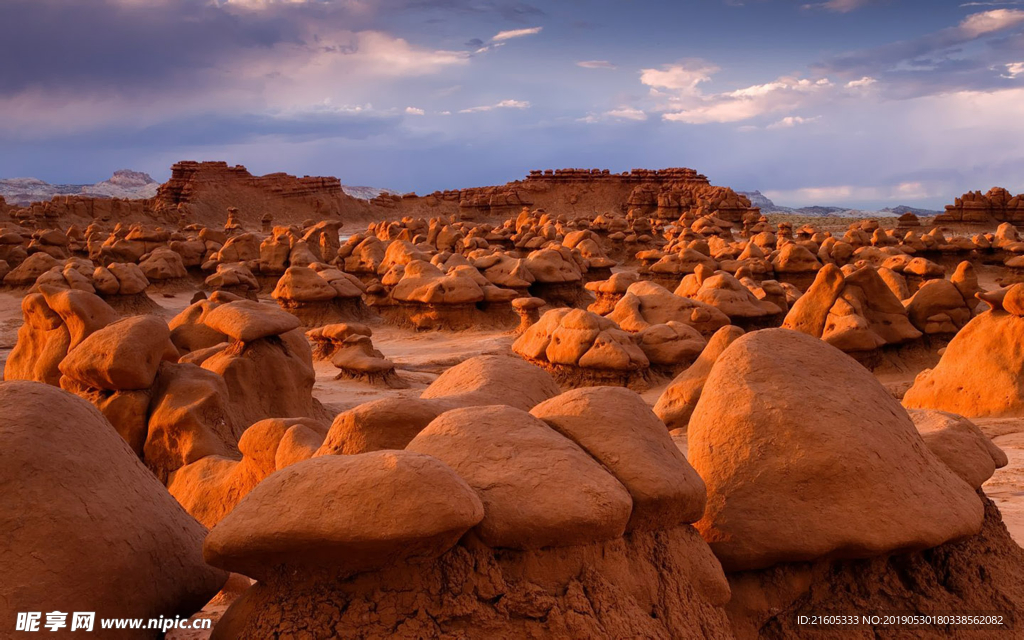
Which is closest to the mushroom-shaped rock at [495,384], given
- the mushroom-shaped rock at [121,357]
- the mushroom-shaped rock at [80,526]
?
the mushroom-shaped rock at [80,526]

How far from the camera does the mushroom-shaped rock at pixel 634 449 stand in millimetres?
3053

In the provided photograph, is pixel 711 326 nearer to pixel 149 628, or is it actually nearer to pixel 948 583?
pixel 948 583

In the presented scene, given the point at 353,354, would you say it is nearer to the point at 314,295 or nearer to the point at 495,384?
the point at 314,295

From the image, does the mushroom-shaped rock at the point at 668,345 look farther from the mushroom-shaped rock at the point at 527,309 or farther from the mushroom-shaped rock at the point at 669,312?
the mushroom-shaped rock at the point at 527,309

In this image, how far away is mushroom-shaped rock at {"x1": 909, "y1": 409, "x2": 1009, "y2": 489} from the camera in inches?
165

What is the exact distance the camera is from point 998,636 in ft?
12.1

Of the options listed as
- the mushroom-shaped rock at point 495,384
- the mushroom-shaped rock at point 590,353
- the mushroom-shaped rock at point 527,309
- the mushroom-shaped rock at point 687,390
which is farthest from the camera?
the mushroom-shaped rock at point 527,309

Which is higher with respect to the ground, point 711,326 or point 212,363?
point 212,363

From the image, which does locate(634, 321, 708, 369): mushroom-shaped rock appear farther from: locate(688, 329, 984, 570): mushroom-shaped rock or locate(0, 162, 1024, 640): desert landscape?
locate(688, 329, 984, 570): mushroom-shaped rock

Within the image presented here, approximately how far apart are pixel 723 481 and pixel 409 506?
67.1 inches

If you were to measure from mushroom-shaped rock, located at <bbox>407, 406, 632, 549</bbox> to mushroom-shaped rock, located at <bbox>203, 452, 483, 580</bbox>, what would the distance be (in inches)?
6.5

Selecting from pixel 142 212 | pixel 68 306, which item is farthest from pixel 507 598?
pixel 142 212

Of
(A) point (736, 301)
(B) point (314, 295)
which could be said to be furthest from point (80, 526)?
(B) point (314, 295)

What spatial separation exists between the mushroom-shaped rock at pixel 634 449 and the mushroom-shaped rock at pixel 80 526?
4.40 ft
